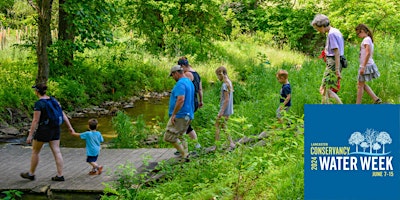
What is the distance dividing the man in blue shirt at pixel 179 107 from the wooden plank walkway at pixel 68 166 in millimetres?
811

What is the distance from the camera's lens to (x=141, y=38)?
93.8ft

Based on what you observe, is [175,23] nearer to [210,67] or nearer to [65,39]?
[210,67]

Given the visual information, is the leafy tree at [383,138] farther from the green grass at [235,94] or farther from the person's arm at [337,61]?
the person's arm at [337,61]

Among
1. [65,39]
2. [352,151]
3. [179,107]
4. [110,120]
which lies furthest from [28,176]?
[65,39]

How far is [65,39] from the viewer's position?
806 inches

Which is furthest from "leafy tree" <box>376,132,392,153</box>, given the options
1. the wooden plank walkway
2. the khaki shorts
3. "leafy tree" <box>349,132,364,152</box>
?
the khaki shorts

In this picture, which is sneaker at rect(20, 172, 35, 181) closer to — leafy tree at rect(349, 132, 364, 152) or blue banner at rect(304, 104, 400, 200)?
blue banner at rect(304, 104, 400, 200)

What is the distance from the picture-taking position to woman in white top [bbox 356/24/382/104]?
10.3 meters

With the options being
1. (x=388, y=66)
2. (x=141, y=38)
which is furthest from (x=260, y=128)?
(x=141, y=38)

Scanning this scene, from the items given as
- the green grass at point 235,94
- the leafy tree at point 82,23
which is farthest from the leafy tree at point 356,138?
the leafy tree at point 82,23

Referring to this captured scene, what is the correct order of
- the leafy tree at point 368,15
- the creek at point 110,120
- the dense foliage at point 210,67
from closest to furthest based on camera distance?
1. the dense foliage at point 210,67
2. the creek at point 110,120
3. the leafy tree at point 368,15

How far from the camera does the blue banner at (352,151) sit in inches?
169

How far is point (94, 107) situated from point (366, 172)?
51.0 feet

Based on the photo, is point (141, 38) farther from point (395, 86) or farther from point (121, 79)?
point (395, 86)
